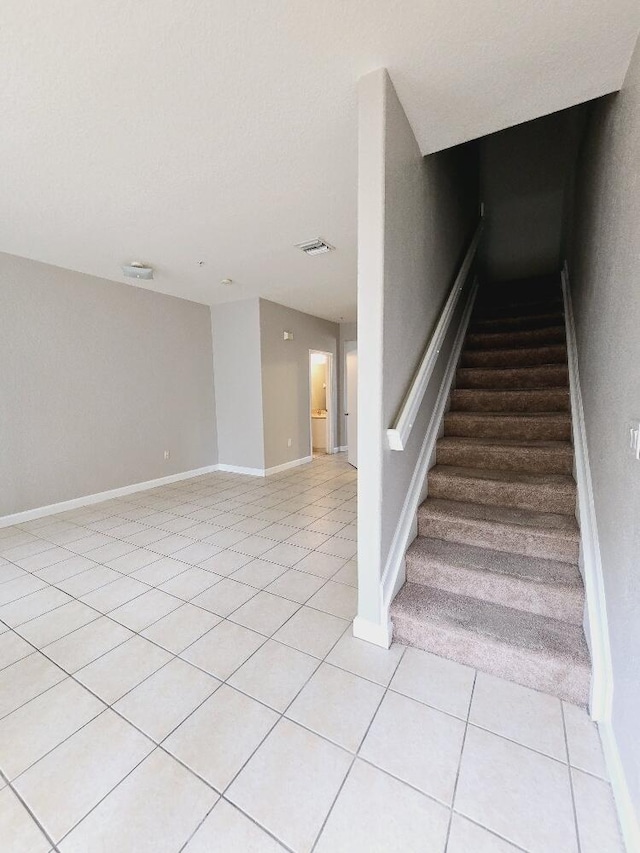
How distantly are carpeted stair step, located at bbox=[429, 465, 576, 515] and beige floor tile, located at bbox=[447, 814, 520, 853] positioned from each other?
4.92 ft

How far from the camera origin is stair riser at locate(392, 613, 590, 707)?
1442 millimetres

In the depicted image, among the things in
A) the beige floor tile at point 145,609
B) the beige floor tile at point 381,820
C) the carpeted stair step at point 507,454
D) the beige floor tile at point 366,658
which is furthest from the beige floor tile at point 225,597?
the carpeted stair step at point 507,454

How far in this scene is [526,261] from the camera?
4926mm

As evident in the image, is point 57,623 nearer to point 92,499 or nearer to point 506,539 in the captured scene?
point 92,499

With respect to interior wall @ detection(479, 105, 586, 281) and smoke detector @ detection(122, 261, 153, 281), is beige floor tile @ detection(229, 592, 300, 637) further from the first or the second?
interior wall @ detection(479, 105, 586, 281)

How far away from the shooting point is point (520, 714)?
1401 millimetres

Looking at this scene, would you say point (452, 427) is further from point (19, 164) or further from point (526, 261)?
point (526, 261)

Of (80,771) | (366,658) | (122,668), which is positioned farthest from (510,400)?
(80,771)

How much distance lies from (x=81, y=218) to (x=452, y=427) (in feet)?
10.6

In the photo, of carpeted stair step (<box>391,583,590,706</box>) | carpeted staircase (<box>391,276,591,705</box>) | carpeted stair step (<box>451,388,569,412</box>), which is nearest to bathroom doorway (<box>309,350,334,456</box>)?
carpeted stair step (<box>451,388,569,412</box>)

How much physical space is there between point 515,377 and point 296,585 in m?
2.37

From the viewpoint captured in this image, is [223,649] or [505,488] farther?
[505,488]

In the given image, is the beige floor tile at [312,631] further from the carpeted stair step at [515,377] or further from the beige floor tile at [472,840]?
the carpeted stair step at [515,377]

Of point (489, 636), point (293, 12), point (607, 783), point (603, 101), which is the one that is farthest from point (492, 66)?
point (607, 783)
